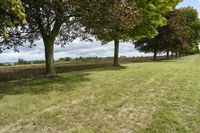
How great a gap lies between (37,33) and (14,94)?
989cm

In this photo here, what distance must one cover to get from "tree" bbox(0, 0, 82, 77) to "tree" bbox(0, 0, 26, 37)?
109 centimetres

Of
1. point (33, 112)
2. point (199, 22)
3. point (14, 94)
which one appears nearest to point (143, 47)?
point (199, 22)

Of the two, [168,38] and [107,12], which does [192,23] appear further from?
[107,12]

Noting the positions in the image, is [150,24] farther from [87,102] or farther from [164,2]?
[87,102]

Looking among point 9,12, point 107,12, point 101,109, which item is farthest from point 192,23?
point 101,109

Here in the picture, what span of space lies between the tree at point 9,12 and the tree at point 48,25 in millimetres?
1086

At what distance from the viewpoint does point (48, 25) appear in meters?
22.5

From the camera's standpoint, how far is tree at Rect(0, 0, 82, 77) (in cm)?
1806

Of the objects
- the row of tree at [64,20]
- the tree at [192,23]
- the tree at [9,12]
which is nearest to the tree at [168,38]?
the tree at [192,23]

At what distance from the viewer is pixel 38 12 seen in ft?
62.0

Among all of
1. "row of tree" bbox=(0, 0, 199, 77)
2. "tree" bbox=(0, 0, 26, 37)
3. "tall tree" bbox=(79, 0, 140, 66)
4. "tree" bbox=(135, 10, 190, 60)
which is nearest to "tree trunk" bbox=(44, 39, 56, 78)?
"row of tree" bbox=(0, 0, 199, 77)

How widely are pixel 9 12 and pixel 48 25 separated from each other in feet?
15.5

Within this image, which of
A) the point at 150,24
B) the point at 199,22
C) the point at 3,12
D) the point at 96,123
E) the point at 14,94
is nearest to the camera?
the point at 96,123

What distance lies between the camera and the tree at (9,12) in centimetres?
1188
